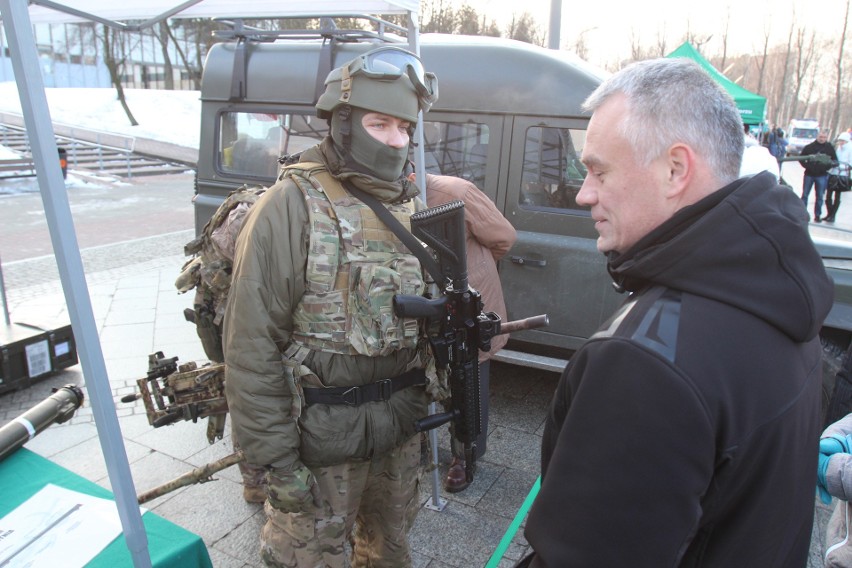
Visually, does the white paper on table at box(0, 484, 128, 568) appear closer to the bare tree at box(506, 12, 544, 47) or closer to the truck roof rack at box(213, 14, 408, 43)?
the truck roof rack at box(213, 14, 408, 43)

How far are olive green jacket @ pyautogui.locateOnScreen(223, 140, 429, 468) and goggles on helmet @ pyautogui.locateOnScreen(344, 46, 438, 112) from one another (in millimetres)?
335

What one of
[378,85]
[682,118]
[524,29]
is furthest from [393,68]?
[524,29]

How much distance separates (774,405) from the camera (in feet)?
2.99

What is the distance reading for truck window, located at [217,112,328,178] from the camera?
4.67 metres

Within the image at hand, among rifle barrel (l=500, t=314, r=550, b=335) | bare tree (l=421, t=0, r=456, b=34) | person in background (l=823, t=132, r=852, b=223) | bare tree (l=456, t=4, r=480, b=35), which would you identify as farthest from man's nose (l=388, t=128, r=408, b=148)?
bare tree (l=456, t=4, r=480, b=35)

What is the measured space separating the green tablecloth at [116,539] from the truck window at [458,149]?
3145 millimetres

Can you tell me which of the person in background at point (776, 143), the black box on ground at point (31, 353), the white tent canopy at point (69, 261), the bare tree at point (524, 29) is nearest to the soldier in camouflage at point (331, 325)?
the white tent canopy at point (69, 261)

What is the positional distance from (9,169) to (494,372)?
14316mm

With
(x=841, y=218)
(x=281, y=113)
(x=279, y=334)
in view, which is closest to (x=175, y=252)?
(x=281, y=113)

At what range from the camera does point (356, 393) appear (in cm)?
197

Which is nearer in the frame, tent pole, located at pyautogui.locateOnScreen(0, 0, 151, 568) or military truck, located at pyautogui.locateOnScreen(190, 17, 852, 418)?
tent pole, located at pyautogui.locateOnScreen(0, 0, 151, 568)

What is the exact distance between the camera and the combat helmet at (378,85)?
6.56 feet

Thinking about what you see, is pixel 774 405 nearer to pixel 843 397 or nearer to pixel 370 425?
pixel 370 425

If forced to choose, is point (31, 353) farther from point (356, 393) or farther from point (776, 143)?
point (776, 143)
